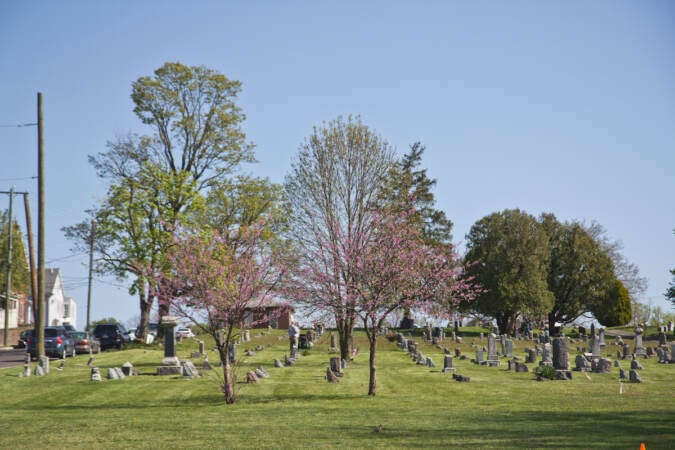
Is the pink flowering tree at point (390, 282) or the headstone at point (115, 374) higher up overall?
the pink flowering tree at point (390, 282)

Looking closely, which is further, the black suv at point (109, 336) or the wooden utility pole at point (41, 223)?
the black suv at point (109, 336)

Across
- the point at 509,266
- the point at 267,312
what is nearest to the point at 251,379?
the point at 267,312

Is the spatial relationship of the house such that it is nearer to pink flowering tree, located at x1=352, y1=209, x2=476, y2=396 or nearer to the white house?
pink flowering tree, located at x1=352, y1=209, x2=476, y2=396

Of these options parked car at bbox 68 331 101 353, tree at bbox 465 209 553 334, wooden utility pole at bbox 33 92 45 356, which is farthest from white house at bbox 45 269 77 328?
wooden utility pole at bbox 33 92 45 356

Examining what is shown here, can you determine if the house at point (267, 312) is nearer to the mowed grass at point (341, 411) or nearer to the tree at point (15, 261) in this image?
the mowed grass at point (341, 411)

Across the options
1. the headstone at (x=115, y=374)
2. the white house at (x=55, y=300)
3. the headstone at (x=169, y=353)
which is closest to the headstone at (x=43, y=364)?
the headstone at (x=115, y=374)

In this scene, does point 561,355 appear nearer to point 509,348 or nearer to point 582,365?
point 582,365

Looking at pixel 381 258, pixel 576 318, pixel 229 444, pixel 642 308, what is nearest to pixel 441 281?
pixel 381 258

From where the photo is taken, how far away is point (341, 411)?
1852 cm

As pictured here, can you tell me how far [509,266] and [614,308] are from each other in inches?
524

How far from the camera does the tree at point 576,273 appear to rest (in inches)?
2781

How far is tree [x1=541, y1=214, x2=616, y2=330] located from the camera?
70.6 m

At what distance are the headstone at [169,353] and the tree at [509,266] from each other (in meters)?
36.4

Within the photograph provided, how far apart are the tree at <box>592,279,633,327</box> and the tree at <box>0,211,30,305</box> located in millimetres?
53397
